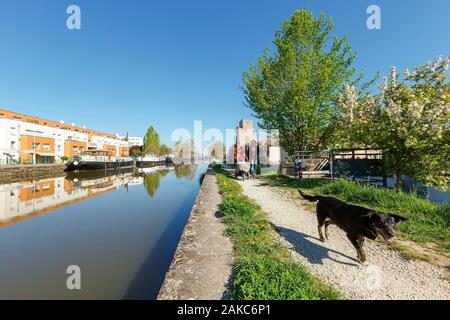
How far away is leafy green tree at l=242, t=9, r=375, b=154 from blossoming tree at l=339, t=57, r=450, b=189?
4084 mm

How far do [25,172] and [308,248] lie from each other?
33.3m

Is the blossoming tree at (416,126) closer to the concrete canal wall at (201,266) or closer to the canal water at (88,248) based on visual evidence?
the concrete canal wall at (201,266)

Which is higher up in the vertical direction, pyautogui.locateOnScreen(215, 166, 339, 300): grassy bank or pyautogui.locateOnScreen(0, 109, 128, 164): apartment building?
pyautogui.locateOnScreen(0, 109, 128, 164): apartment building

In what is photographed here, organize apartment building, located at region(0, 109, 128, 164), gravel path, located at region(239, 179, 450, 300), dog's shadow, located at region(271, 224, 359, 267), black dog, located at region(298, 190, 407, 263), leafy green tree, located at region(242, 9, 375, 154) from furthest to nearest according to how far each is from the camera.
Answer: apartment building, located at region(0, 109, 128, 164), leafy green tree, located at region(242, 9, 375, 154), dog's shadow, located at region(271, 224, 359, 267), black dog, located at region(298, 190, 407, 263), gravel path, located at region(239, 179, 450, 300)

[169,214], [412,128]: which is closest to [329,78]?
[412,128]

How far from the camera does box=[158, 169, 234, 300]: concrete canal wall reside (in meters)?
2.74

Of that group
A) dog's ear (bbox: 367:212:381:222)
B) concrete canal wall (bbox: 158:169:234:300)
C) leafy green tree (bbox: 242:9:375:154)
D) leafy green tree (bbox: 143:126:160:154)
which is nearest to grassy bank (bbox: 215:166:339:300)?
concrete canal wall (bbox: 158:169:234:300)

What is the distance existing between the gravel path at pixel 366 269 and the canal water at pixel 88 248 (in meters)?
3.25

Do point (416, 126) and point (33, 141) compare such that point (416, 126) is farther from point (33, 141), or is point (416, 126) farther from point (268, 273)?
point (33, 141)

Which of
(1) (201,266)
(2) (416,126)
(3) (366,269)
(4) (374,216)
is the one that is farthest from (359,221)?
(2) (416,126)

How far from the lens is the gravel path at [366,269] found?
2.73 metres

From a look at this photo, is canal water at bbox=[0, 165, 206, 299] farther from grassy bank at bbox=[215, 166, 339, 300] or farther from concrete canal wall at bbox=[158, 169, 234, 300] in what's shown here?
grassy bank at bbox=[215, 166, 339, 300]
